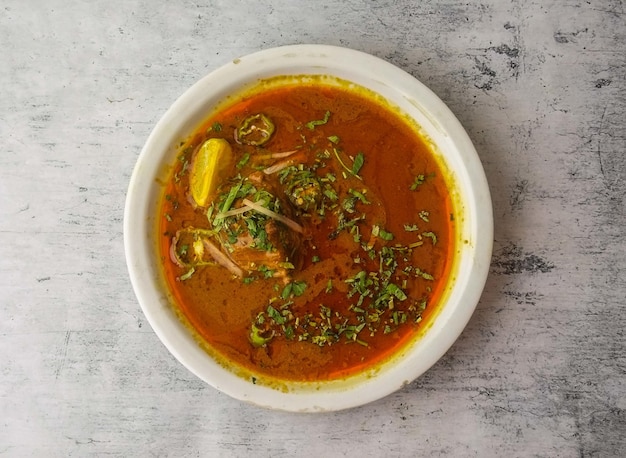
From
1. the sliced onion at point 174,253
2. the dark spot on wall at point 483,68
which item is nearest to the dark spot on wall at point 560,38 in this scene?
the dark spot on wall at point 483,68

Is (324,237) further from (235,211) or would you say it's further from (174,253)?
(174,253)

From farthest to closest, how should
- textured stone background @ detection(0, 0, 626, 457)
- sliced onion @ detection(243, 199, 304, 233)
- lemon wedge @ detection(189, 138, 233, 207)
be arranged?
textured stone background @ detection(0, 0, 626, 457) → lemon wedge @ detection(189, 138, 233, 207) → sliced onion @ detection(243, 199, 304, 233)

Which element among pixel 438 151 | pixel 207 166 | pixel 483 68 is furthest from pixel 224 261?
pixel 483 68

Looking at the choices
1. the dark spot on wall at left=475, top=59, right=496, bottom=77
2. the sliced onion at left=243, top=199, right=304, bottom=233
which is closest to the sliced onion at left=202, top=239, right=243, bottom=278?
the sliced onion at left=243, top=199, right=304, bottom=233

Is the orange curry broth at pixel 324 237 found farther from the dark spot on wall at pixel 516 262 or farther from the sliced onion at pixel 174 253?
the dark spot on wall at pixel 516 262

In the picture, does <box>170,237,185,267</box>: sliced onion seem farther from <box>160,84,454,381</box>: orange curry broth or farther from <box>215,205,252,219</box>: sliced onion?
<box>215,205,252,219</box>: sliced onion

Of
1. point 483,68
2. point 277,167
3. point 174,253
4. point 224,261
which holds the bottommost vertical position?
point 174,253
